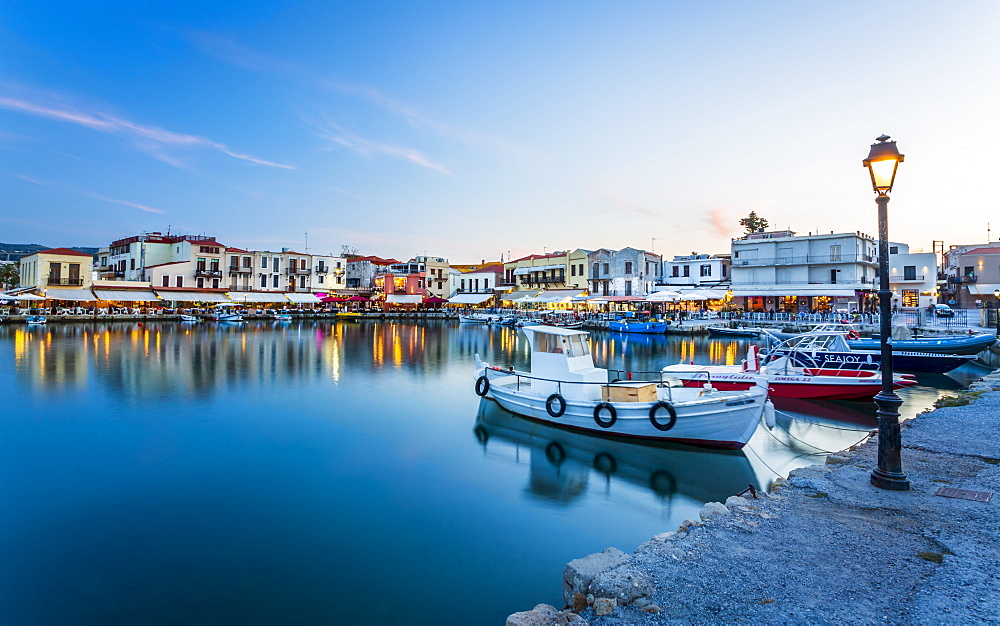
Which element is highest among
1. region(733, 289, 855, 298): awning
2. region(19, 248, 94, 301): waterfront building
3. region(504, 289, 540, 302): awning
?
region(19, 248, 94, 301): waterfront building

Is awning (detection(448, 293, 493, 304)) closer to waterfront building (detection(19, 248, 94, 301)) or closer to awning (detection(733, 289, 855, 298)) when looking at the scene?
awning (detection(733, 289, 855, 298))

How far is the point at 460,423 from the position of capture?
15422 millimetres

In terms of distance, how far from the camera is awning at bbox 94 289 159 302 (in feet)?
183

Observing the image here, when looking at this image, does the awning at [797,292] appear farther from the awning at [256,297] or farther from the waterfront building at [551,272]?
the awning at [256,297]

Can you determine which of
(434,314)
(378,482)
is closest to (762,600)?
(378,482)

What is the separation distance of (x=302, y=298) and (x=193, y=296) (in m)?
12.5

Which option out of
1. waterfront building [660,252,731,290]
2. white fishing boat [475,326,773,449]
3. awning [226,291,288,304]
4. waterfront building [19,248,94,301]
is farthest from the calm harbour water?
awning [226,291,288,304]

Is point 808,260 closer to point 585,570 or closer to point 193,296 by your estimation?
point 585,570

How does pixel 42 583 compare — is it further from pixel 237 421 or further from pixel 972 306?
pixel 972 306

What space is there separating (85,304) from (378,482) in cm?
6440

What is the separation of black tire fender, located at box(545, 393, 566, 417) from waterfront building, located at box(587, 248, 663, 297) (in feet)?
161

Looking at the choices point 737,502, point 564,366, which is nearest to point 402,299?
point 564,366

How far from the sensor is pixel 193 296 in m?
60.3

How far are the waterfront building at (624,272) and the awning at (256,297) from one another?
3919cm
